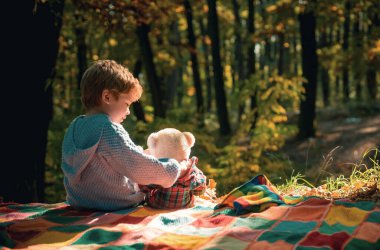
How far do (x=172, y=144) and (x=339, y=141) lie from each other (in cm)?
916

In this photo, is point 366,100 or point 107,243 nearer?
point 107,243

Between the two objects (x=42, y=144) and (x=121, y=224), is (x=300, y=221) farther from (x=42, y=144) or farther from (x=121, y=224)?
(x=42, y=144)

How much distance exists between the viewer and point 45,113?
209 inches

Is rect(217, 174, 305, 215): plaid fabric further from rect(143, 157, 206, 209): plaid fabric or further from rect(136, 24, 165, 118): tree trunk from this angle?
rect(136, 24, 165, 118): tree trunk

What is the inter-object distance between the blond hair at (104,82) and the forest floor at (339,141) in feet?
19.3

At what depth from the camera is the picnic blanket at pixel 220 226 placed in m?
2.57

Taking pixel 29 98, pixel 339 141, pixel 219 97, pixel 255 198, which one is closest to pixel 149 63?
pixel 219 97

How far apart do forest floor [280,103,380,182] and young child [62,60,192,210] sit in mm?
5741

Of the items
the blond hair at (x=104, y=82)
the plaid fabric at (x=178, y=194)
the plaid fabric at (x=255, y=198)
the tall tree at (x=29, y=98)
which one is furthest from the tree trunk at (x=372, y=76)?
the blond hair at (x=104, y=82)

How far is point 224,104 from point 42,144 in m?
8.92

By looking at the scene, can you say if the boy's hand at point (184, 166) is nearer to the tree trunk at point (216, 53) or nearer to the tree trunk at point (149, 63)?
the tree trunk at point (149, 63)

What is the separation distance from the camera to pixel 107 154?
330cm

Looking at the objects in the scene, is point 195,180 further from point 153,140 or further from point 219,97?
point 219,97

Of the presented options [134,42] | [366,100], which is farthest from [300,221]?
[366,100]
